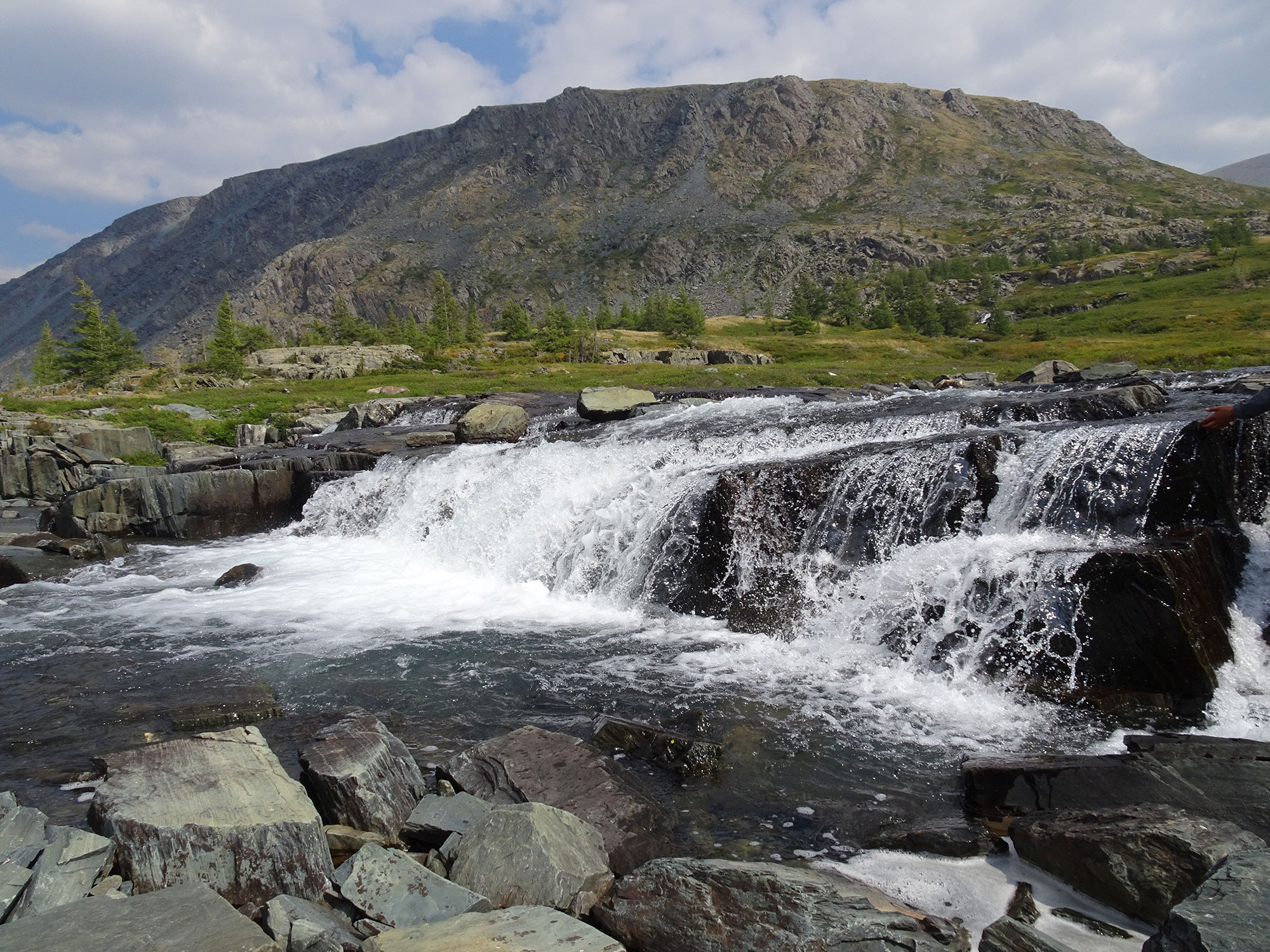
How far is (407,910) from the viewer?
5.24 m

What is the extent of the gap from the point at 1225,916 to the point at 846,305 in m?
127

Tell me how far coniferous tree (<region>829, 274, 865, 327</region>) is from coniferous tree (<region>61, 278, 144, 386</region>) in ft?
330

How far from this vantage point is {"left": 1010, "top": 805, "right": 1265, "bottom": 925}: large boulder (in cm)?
530

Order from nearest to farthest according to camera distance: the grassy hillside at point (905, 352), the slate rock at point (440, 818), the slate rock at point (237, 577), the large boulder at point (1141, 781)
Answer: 1. the slate rock at point (440, 818)
2. the large boulder at point (1141, 781)
3. the slate rock at point (237, 577)
4. the grassy hillside at point (905, 352)

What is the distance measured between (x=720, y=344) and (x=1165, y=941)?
95333mm

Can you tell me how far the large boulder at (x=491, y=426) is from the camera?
92.6 ft

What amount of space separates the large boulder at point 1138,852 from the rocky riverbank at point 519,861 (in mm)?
15

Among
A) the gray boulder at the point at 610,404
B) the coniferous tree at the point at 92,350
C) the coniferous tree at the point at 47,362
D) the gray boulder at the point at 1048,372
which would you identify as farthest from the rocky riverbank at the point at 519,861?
the coniferous tree at the point at 47,362

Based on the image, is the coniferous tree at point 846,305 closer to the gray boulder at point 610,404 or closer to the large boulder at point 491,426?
the gray boulder at point 610,404

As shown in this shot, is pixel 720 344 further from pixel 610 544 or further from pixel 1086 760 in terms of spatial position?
pixel 1086 760

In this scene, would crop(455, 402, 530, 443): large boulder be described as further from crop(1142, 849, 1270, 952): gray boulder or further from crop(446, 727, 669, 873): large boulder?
crop(1142, 849, 1270, 952): gray boulder

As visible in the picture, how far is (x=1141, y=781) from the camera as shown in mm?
6723

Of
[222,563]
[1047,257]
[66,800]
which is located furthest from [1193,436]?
[1047,257]

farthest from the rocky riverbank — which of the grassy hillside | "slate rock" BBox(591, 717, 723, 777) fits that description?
the grassy hillside
